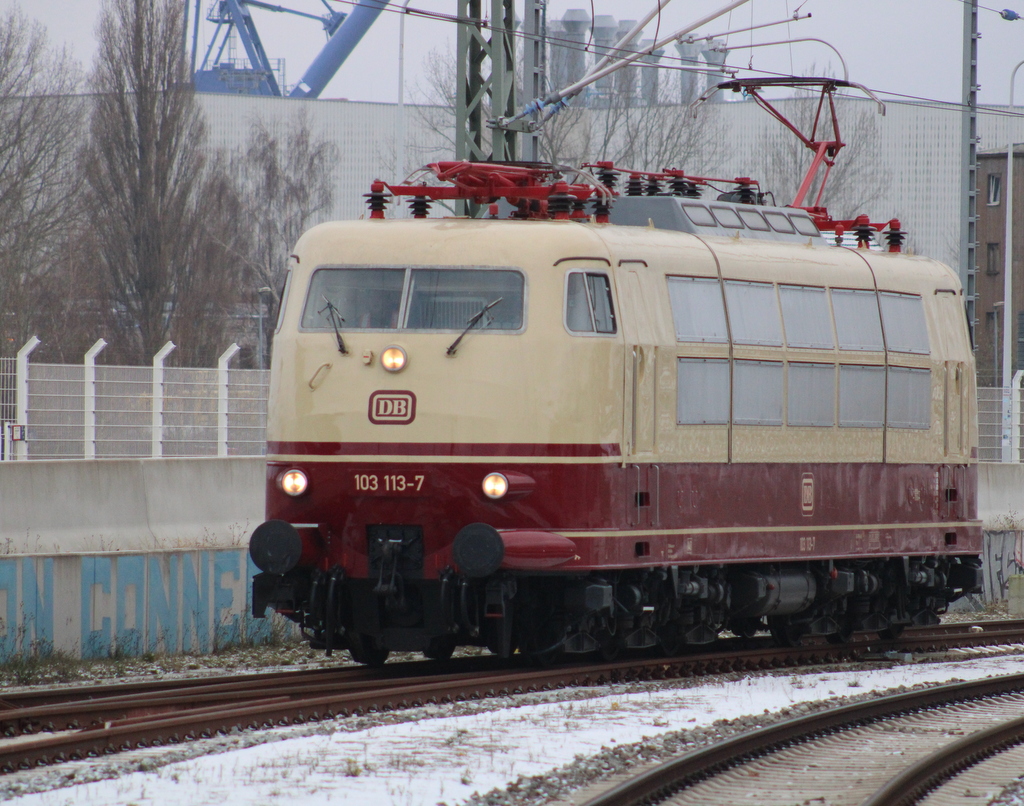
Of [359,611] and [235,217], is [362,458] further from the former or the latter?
[235,217]

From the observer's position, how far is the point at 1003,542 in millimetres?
23469

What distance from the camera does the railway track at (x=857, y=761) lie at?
891cm

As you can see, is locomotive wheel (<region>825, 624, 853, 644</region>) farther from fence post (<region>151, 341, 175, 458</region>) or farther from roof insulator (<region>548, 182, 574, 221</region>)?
fence post (<region>151, 341, 175, 458</region>)

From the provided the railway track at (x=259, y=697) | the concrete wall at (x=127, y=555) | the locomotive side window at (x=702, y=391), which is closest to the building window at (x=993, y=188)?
the concrete wall at (x=127, y=555)

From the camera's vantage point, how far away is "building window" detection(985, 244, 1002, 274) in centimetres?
7094

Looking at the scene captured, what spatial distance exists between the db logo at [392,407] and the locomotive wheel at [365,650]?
76.7 inches

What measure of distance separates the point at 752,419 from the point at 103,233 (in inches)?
1350

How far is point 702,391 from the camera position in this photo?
13.8m

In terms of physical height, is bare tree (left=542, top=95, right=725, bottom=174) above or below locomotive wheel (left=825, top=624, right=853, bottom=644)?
above

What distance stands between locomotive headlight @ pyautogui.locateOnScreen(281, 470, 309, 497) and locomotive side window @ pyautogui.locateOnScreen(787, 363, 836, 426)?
4.34m

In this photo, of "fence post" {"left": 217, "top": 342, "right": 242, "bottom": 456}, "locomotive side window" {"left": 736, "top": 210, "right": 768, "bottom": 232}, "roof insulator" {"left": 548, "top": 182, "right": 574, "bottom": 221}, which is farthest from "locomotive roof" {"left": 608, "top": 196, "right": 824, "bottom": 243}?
"fence post" {"left": 217, "top": 342, "right": 242, "bottom": 456}

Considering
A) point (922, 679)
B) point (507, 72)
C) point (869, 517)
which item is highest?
point (507, 72)

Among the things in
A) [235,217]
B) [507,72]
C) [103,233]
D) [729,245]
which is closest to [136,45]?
[103,233]

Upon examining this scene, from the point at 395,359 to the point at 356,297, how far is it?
0.69 meters
